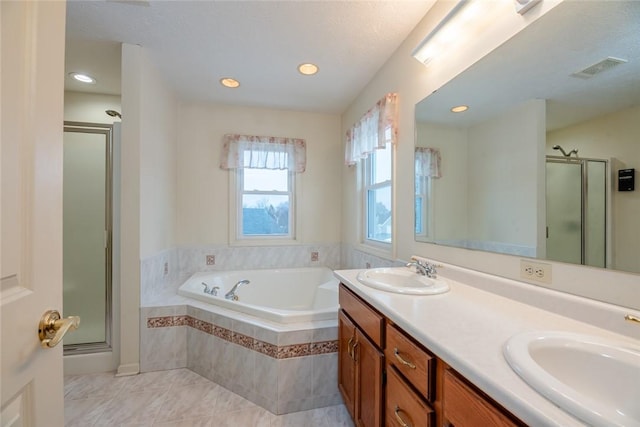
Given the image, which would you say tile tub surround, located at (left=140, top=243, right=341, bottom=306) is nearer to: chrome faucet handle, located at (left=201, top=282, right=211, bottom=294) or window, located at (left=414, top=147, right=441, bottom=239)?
chrome faucet handle, located at (left=201, top=282, right=211, bottom=294)

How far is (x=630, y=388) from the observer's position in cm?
57

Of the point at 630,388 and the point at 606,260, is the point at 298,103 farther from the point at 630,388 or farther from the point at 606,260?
the point at 630,388

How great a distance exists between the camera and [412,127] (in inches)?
69.1

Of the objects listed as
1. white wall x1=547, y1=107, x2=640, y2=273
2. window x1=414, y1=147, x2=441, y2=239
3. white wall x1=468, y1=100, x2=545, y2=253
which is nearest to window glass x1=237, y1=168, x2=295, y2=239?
window x1=414, y1=147, x2=441, y2=239

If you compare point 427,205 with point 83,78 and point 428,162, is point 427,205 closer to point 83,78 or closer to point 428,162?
point 428,162

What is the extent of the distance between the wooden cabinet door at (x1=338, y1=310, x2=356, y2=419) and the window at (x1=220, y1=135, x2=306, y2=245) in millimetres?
1766

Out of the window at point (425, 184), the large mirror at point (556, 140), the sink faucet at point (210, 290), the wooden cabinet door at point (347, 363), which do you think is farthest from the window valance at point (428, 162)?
the sink faucet at point (210, 290)

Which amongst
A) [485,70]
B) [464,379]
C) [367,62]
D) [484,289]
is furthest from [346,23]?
[464,379]

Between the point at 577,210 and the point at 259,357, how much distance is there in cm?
173

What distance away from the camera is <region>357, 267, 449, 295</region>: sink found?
1.13 meters

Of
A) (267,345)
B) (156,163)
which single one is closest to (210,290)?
(267,345)

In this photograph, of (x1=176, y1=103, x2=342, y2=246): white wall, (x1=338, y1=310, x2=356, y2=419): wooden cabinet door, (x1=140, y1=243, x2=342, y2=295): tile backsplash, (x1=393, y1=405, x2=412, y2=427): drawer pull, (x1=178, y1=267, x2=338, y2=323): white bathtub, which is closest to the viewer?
(x1=393, y1=405, x2=412, y2=427): drawer pull

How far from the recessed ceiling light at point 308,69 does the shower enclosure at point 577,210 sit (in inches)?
72.0

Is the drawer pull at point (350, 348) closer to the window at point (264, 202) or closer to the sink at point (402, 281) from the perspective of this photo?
the sink at point (402, 281)
